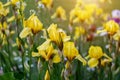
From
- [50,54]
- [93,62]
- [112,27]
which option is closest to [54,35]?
[50,54]

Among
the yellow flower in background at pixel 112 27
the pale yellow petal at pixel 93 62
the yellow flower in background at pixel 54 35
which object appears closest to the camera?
the yellow flower in background at pixel 54 35

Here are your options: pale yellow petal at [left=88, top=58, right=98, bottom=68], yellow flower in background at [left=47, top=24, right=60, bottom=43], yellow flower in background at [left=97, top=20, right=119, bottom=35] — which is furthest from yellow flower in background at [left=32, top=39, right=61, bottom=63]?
yellow flower in background at [left=97, top=20, right=119, bottom=35]

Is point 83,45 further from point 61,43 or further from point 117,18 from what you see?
point 61,43

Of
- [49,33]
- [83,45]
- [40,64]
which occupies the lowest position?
[83,45]

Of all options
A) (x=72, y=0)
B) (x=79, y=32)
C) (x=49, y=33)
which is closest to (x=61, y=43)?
(x=49, y=33)

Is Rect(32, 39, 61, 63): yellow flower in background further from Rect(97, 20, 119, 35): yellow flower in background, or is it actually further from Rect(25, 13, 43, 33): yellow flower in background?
Rect(97, 20, 119, 35): yellow flower in background

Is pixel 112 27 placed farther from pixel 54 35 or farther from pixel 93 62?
pixel 54 35

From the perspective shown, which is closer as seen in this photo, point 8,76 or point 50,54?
point 50,54

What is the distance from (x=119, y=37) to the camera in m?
2.23

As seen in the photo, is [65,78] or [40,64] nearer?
[65,78]

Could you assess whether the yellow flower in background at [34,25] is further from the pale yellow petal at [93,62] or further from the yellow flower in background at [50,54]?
the pale yellow petal at [93,62]

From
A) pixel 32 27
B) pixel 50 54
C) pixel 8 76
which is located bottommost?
pixel 8 76

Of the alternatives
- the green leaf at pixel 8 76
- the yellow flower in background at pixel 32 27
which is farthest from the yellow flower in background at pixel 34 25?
the green leaf at pixel 8 76

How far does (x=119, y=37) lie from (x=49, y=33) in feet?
1.72
